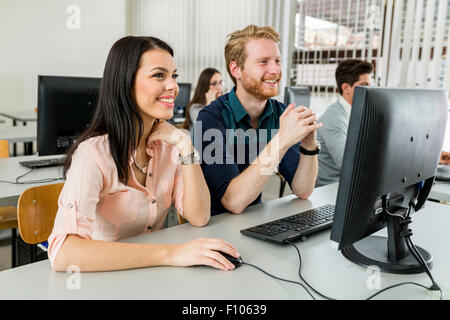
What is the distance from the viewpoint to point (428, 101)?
3.24 feet

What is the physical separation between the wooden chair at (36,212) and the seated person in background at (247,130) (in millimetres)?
569

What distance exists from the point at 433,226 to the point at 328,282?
612 mm

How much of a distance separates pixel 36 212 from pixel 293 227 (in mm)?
894

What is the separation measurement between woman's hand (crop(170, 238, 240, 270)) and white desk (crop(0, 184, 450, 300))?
0.02 meters

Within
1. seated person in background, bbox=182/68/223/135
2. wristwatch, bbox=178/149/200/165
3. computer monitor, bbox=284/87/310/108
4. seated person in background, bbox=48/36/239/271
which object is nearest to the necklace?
seated person in background, bbox=48/36/239/271

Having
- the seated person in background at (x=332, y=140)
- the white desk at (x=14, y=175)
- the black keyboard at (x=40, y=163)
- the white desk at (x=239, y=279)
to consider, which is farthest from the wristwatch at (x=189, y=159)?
the seated person in background at (x=332, y=140)

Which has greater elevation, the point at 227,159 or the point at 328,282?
the point at 227,159

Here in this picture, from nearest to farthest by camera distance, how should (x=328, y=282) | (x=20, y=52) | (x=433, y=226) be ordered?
(x=328, y=282)
(x=433, y=226)
(x=20, y=52)

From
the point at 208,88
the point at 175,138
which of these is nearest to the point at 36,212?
the point at 175,138

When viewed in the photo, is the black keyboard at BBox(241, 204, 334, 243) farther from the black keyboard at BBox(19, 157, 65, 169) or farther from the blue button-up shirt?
the black keyboard at BBox(19, 157, 65, 169)

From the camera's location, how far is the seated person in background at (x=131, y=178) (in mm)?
941
